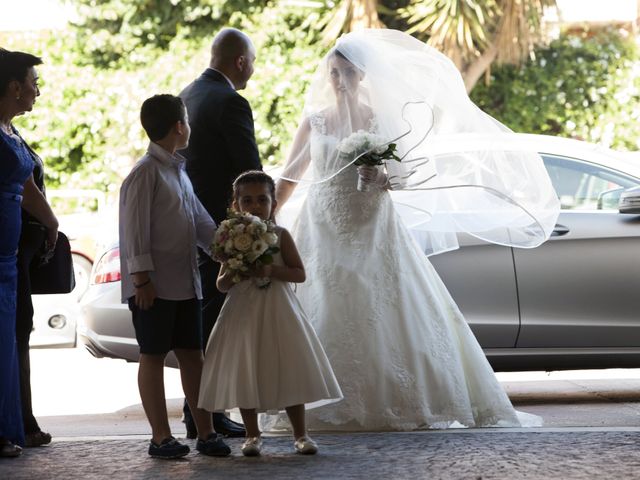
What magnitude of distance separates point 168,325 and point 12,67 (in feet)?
4.84

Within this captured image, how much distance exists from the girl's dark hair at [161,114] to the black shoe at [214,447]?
1.39 meters

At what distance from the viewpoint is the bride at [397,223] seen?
22.2 ft

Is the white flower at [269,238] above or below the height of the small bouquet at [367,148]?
below

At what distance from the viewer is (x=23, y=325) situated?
247 inches

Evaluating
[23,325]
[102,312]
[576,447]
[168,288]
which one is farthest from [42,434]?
[576,447]

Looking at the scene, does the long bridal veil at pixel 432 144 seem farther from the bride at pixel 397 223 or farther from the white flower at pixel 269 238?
the white flower at pixel 269 238

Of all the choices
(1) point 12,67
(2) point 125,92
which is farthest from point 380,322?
(2) point 125,92

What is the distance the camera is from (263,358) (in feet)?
18.7

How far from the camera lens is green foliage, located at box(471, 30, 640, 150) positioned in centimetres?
1952

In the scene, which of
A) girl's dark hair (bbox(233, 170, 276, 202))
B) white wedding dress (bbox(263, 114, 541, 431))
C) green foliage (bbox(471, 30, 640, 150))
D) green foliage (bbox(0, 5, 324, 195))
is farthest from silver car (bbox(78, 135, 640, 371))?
green foliage (bbox(471, 30, 640, 150))

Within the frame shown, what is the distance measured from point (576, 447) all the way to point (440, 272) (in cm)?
227

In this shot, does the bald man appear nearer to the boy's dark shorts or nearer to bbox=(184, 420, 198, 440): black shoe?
bbox=(184, 420, 198, 440): black shoe

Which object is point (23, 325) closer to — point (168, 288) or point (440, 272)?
point (168, 288)

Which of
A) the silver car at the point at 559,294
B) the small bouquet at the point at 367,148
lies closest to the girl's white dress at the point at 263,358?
the small bouquet at the point at 367,148
